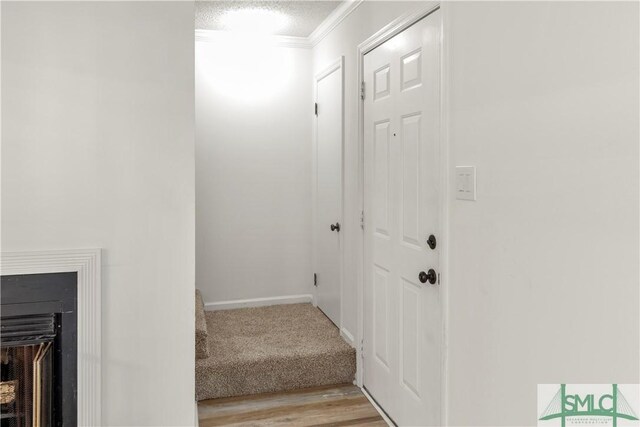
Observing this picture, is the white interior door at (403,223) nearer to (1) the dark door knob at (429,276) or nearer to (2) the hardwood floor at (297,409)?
(1) the dark door knob at (429,276)

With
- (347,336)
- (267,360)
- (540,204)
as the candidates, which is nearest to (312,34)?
(347,336)

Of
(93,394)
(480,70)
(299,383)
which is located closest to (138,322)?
(93,394)

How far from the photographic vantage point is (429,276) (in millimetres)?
2109

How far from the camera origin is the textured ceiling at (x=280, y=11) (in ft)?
10.3

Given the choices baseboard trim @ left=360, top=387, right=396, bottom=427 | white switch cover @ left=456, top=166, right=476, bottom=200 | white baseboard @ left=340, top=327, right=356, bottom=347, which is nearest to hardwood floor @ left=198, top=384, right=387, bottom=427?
baseboard trim @ left=360, top=387, right=396, bottom=427

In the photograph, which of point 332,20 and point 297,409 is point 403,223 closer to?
point 297,409

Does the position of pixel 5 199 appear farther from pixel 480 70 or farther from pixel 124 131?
pixel 480 70

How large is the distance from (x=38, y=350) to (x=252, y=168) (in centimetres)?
231

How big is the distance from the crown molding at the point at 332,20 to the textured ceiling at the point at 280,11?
31 mm

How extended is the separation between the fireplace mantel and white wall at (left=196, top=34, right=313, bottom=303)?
6.31 ft

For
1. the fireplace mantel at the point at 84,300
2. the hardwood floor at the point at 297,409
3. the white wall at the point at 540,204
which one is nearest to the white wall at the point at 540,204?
the white wall at the point at 540,204

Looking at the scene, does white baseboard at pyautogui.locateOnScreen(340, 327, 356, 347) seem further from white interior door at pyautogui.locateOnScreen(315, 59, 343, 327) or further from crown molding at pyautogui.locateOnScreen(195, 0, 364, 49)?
crown molding at pyautogui.locateOnScreen(195, 0, 364, 49)

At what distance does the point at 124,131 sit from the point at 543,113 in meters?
1.50

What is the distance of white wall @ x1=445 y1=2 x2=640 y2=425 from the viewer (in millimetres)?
1229
